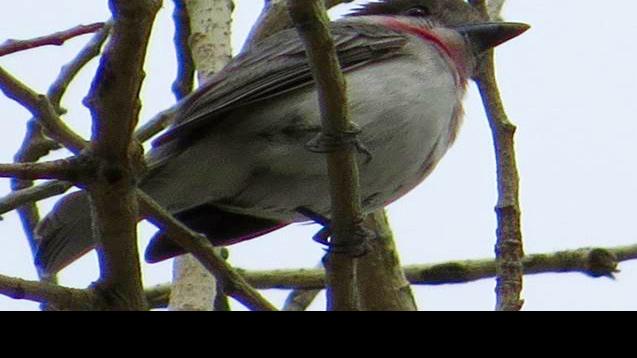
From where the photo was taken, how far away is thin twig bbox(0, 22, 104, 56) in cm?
275

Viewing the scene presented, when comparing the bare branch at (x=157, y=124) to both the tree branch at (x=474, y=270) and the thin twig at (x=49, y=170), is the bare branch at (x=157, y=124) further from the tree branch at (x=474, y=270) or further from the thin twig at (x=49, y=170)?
the thin twig at (x=49, y=170)

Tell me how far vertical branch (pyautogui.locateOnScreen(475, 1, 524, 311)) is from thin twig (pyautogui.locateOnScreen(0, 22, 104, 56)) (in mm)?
1276

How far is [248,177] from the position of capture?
14.0ft

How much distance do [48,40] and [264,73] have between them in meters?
1.40

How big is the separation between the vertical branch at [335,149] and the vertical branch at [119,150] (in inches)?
15.2

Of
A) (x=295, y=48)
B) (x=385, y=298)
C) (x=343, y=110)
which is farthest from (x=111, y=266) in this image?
(x=295, y=48)

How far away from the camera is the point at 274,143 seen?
4141 mm

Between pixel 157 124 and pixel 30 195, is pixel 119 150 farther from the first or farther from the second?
pixel 157 124

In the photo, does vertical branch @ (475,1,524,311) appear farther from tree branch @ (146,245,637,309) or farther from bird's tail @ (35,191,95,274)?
bird's tail @ (35,191,95,274)

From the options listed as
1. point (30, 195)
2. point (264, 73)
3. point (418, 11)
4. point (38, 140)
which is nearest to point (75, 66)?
point (38, 140)

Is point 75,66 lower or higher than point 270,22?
lower

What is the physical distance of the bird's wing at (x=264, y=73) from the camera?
403cm
